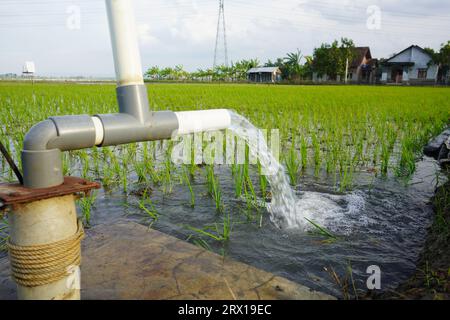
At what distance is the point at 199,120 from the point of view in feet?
4.47

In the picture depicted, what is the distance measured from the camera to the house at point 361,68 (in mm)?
31297

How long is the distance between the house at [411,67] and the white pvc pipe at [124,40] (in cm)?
3068

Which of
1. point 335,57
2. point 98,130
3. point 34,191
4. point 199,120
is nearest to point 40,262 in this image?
point 34,191

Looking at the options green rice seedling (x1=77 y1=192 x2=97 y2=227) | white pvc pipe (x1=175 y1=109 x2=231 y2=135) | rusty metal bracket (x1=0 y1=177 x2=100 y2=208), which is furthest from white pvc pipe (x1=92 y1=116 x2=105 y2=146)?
green rice seedling (x1=77 y1=192 x2=97 y2=227)

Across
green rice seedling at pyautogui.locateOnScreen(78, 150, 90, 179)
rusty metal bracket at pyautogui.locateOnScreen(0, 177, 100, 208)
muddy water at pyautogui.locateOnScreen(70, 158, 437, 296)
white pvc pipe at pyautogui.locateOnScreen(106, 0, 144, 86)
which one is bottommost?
muddy water at pyautogui.locateOnScreen(70, 158, 437, 296)

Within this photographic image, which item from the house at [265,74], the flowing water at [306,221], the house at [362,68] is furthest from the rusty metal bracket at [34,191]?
the house at [265,74]

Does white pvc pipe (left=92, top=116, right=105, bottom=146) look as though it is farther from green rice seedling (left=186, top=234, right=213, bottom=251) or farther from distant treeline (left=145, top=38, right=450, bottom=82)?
distant treeline (left=145, top=38, right=450, bottom=82)

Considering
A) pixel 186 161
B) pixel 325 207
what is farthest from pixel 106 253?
pixel 186 161

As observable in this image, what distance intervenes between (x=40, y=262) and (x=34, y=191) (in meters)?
0.25

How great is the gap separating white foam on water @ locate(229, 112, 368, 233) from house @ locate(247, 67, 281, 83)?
3901cm

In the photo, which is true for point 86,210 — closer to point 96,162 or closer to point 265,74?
point 96,162

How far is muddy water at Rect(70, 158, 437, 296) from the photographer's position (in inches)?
73.7

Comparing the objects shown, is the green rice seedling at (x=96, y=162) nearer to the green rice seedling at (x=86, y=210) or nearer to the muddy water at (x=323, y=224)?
the muddy water at (x=323, y=224)

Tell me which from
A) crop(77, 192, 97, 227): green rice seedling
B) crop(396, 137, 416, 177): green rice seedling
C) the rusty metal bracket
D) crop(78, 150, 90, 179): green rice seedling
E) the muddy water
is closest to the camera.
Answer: the rusty metal bracket
